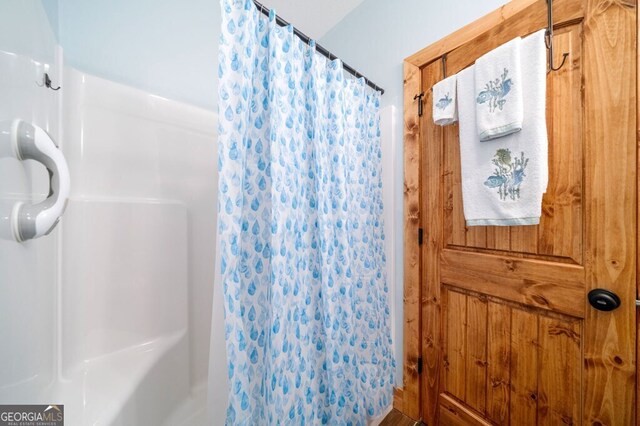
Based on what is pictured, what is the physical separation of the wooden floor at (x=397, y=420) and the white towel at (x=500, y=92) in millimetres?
1480

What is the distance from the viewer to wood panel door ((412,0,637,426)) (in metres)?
0.69

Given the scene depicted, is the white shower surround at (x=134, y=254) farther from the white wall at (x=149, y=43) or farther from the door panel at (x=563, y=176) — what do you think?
the door panel at (x=563, y=176)

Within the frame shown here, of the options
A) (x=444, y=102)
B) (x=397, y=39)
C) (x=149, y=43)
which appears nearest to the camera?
(x=444, y=102)

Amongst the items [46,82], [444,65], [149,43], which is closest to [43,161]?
[46,82]

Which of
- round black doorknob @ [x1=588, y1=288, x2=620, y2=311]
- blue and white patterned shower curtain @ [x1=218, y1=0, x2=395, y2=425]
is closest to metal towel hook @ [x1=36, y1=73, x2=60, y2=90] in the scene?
blue and white patterned shower curtain @ [x1=218, y1=0, x2=395, y2=425]

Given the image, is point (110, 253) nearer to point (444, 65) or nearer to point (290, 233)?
point (290, 233)

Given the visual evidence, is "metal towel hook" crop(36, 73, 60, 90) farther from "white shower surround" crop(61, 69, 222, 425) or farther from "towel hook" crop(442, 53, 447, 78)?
"towel hook" crop(442, 53, 447, 78)

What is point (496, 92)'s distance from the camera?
2.78 ft

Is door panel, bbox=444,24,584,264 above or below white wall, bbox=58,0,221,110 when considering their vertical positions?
below

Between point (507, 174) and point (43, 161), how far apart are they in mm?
1419

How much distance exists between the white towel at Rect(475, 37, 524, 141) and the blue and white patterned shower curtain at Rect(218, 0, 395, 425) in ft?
1.76

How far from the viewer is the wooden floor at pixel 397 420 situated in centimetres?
121

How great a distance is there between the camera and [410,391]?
4.03 ft

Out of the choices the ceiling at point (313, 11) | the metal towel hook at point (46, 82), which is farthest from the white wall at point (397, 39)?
the metal towel hook at point (46, 82)
